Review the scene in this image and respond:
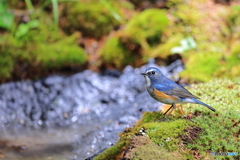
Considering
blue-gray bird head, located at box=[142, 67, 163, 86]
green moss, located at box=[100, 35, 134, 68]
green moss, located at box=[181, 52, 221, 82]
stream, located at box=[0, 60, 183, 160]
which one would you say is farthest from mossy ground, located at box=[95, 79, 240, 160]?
green moss, located at box=[100, 35, 134, 68]

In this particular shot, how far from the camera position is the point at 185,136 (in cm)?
341

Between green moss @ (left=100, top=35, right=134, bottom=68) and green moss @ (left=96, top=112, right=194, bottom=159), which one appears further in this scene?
green moss @ (left=100, top=35, right=134, bottom=68)

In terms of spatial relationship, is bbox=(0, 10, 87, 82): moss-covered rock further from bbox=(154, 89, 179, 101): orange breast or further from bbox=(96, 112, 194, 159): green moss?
bbox=(96, 112, 194, 159): green moss

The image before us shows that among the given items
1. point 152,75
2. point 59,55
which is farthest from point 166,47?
point 152,75

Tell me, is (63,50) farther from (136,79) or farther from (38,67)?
(136,79)

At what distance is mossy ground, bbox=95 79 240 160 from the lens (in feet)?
10.2

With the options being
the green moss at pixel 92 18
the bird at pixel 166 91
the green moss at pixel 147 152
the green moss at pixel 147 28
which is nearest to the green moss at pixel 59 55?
the green moss at pixel 92 18

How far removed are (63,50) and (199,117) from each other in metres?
4.93

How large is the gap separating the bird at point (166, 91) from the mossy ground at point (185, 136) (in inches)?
8.1

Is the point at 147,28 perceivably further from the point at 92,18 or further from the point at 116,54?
the point at 92,18

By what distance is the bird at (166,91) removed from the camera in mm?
4114

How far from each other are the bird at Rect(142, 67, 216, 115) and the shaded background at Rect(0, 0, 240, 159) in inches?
60.6

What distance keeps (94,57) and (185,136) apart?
5.34 metres

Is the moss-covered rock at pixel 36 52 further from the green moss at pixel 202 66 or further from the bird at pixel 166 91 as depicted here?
the bird at pixel 166 91
